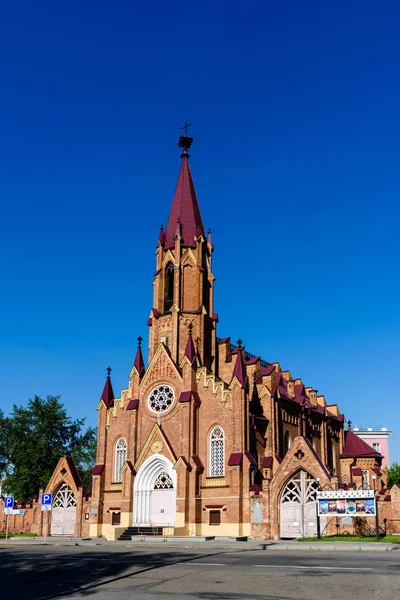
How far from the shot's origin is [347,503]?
113 feet

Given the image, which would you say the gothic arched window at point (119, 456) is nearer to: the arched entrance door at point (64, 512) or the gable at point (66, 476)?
the gable at point (66, 476)

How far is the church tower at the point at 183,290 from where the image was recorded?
50.2 meters

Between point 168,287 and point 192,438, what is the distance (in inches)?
531

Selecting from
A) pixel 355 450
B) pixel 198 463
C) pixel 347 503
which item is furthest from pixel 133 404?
pixel 355 450

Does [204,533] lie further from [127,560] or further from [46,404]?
[46,404]

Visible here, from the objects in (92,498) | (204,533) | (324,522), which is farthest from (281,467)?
(92,498)

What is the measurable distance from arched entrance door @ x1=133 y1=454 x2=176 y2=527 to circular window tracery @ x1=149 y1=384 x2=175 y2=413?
138 inches

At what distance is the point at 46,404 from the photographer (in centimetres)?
6544

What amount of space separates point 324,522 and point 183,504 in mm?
10138

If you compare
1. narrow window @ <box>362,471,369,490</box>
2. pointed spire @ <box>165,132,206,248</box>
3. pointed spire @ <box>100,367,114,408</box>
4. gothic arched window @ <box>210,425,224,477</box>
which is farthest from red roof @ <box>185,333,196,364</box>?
narrow window @ <box>362,471,369,490</box>

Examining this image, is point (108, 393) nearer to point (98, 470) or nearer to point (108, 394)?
point (108, 394)

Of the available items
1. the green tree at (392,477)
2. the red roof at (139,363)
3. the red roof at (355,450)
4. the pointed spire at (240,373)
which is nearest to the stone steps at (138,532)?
the pointed spire at (240,373)

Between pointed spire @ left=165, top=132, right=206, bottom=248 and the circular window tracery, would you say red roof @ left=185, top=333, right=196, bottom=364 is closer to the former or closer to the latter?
the circular window tracery

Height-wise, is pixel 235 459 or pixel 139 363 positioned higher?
pixel 139 363
